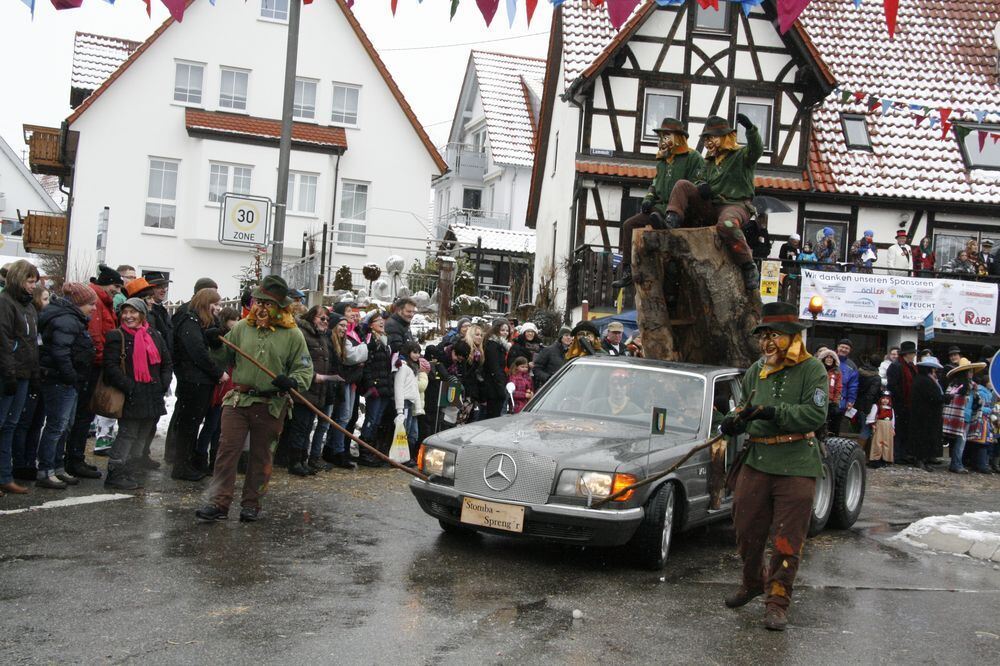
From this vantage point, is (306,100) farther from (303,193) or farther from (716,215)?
(716,215)

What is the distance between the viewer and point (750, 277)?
1150cm

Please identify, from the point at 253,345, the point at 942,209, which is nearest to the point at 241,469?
the point at 253,345

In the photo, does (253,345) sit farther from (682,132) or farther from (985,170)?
(985,170)

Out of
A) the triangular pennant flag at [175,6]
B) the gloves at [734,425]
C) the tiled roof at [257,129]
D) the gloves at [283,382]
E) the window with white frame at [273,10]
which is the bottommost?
the gloves at [283,382]

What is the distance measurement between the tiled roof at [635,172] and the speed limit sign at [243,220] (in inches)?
565

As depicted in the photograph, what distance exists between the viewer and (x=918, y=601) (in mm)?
7965

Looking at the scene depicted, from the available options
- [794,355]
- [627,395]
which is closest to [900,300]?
[627,395]

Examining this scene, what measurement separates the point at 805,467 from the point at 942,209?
934 inches

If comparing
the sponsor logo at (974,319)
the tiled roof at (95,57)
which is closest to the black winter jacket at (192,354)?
the sponsor logo at (974,319)

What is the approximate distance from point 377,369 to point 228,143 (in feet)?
74.8

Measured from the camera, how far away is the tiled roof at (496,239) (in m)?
39.9

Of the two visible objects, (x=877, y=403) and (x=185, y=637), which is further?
(x=877, y=403)

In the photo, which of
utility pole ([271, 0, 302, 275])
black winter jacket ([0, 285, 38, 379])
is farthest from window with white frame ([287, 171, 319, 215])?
black winter jacket ([0, 285, 38, 379])

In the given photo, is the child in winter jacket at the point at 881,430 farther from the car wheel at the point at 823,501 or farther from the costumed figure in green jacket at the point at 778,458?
the costumed figure in green jacket at the point at 778,458
